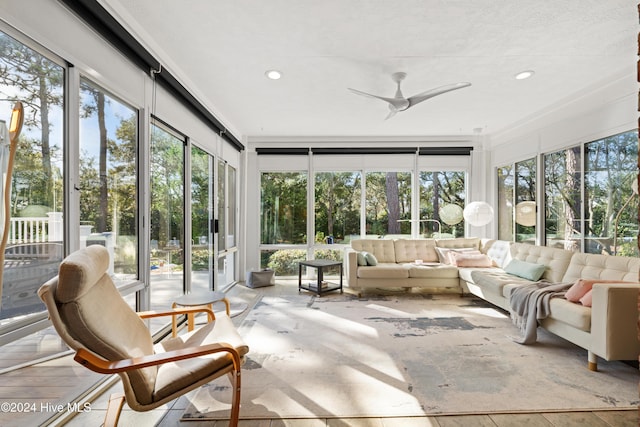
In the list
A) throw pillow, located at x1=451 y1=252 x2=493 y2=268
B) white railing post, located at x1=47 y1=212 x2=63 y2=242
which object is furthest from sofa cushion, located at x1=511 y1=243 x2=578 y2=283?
white railing post, located at x1=47 y1=212 x2=63 y2=242

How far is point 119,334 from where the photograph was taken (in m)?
1.67

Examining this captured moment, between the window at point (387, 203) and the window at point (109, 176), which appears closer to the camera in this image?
the window at point (109, 176)

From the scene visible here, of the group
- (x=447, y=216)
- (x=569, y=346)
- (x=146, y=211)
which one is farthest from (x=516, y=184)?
(x=146, y=211)

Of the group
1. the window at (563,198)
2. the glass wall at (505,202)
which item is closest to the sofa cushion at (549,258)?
the window at (563,198)

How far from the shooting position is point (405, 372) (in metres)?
2.46

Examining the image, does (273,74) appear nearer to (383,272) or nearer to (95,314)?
(95,314)

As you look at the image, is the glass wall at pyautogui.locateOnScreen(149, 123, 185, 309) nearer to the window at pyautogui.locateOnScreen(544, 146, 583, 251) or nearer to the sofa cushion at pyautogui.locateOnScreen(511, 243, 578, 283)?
the sofa cushion at pyautogui.locateOnScreen(511, 243, 578, 283)

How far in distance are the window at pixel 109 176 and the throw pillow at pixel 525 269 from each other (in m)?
4.37

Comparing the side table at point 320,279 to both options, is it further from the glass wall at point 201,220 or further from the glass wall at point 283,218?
the glass wall at point 201,220

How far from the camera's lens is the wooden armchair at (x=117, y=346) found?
141 cm

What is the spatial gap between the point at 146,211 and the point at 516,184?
17.9 ft

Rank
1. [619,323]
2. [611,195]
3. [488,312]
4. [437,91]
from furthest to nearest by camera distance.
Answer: [488,312], [611,195], [437,91], [619,323]

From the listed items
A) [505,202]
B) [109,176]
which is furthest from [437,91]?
[505,202]

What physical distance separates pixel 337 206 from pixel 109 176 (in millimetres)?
4256
